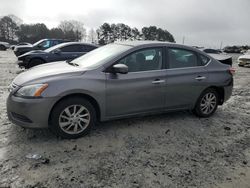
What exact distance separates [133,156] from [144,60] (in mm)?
1762

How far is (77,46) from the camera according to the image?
986 cm

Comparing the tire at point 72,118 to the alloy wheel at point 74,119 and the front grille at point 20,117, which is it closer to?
the alloy wheel at point 74,119

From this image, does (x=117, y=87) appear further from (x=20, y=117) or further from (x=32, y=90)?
(x=20, y=117)

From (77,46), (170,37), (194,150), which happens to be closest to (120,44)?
(194,150)

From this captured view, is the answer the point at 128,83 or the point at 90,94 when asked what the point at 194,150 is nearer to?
the point at 128,83

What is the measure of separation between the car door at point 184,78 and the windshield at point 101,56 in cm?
97

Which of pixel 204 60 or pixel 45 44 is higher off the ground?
pixel 45 44

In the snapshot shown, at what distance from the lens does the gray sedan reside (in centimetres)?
354

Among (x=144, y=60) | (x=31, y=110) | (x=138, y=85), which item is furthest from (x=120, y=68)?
(x=31, y=110)

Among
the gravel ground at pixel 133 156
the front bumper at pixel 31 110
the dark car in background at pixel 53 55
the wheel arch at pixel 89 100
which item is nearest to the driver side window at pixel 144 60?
the wheel arch at pixel 89 100

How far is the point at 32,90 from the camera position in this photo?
3.48 metres

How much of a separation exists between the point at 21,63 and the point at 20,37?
200 feet

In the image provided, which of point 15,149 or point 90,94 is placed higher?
point 90,94

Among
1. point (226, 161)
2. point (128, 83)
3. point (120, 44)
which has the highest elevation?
point (120, 44)
